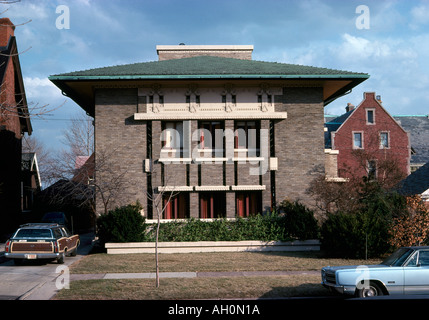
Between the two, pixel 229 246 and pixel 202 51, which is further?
pixel 202 51

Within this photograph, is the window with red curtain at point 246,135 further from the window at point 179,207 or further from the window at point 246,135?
the window at point 179,207

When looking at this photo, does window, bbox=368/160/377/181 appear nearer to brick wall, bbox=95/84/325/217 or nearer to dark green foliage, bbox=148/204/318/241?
brick wall, bbox=95/84/325/217

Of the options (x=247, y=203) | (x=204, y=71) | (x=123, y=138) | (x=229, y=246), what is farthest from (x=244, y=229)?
(x=204, y=71)

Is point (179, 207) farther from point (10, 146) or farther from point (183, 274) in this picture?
point (10, 146)

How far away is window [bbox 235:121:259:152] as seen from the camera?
85.6ft

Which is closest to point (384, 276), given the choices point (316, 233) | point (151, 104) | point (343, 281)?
point (343, 281)

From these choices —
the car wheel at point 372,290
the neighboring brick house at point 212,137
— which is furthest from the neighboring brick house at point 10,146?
the car wheel at point 372,290

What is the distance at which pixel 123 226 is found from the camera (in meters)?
22.2

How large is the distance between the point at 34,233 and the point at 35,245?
88 cm

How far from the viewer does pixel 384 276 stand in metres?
10.9

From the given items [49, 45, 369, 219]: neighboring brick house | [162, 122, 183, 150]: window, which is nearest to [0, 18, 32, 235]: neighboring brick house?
[49, 45, 369, 219]: neighboring brick house

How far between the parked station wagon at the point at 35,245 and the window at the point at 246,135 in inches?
434

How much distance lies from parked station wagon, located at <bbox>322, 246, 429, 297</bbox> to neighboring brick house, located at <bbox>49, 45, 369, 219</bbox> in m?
14.5

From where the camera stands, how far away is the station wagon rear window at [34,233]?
62.1 ft
